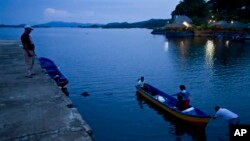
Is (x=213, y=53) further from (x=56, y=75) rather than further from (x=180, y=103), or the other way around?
(x=180, y=103)

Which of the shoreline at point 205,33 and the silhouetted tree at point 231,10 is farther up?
the silhouetted tree at point 231,10

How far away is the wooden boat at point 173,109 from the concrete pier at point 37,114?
8.37 m

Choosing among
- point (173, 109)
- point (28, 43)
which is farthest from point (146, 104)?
point (28, 43)

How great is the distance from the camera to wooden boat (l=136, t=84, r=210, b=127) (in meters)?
16.9

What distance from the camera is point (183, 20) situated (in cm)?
12912

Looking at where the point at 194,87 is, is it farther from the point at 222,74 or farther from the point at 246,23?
the point at 246,23

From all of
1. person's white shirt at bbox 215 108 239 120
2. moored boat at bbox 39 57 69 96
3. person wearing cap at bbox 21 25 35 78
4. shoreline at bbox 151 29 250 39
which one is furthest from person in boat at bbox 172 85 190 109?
shoreline at bbox 151 29 250 39

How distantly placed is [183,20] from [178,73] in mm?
96397

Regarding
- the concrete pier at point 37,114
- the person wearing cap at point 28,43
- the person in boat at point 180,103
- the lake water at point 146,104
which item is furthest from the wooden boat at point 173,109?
the person wearing cap at point 28,43

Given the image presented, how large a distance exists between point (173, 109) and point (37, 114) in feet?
35.6

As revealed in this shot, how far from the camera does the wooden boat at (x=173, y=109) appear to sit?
16906 millimetres

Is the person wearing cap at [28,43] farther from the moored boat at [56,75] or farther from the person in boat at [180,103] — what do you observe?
the person in boat at [180,103]

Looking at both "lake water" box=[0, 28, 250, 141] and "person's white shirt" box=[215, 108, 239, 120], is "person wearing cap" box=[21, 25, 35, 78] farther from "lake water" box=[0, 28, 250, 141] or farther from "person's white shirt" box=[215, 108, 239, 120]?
"person's white shirt" box=[215, 108, 239, 120]

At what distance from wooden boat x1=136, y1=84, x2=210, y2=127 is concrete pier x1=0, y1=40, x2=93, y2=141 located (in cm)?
837
